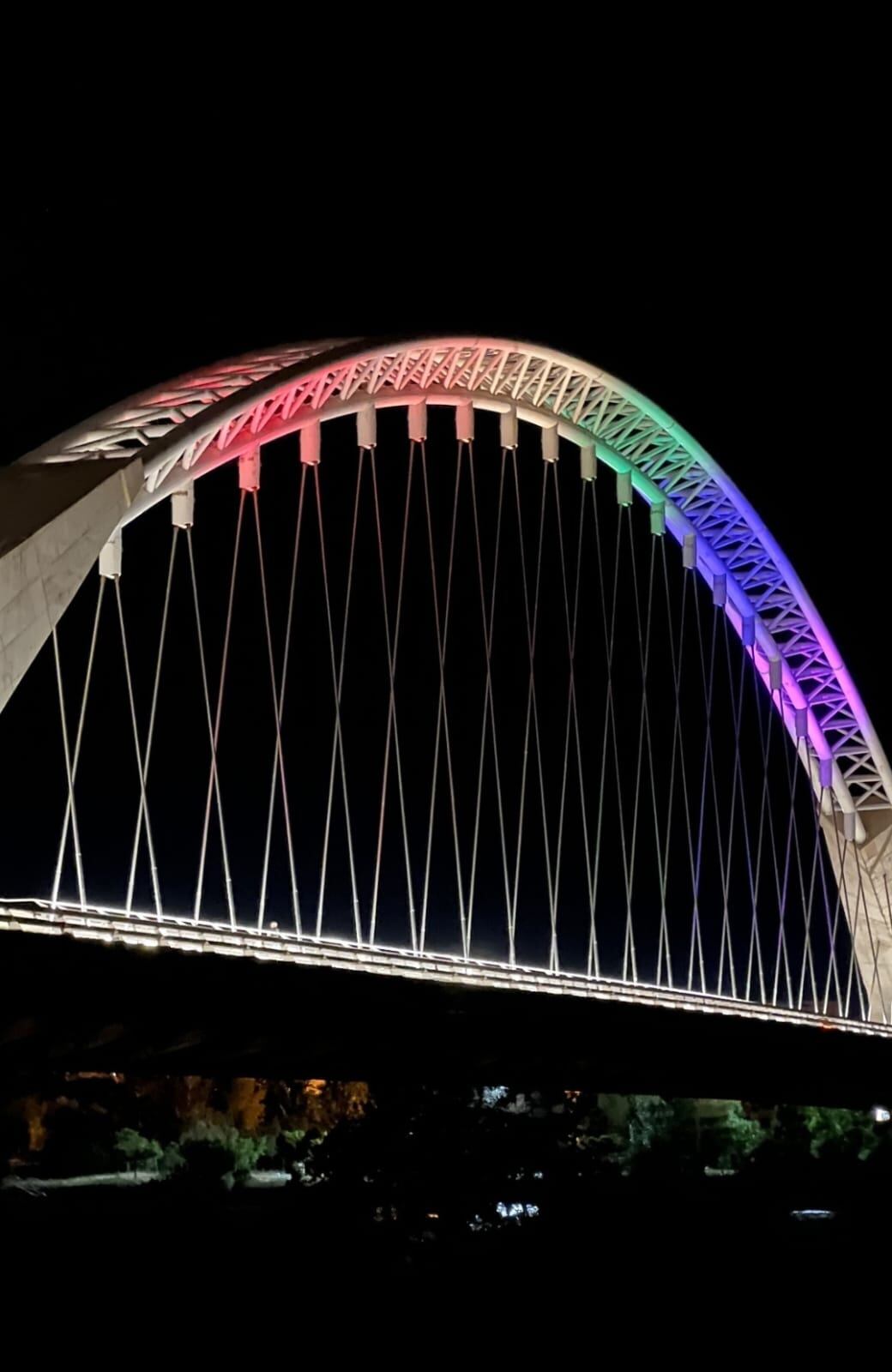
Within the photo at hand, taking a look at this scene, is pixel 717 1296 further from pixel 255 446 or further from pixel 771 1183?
pixel 771 1183

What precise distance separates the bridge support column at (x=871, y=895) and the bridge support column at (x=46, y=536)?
35.0 m

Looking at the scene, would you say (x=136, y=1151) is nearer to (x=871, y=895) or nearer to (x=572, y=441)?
(x=871, y=895)

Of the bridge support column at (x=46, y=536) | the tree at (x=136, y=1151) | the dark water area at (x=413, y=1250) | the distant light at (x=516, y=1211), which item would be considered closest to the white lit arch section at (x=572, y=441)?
the bridge support column at (x=46, y=536)

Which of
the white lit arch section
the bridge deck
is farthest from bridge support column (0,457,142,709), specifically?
the bridge deck

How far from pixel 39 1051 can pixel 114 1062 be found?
1546 millimetres

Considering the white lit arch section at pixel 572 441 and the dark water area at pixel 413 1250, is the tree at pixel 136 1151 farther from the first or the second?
the white lit arch section at pixel 572 441

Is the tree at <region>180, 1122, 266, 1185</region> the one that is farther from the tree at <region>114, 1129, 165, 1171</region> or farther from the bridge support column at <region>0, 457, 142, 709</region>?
the bridge support column at <region>0, 457, 142, 709</region>

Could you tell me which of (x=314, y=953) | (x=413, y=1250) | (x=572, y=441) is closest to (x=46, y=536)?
(x=314, y=953)

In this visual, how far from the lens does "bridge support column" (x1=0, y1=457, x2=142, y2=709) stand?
25234mm

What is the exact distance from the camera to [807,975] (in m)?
80.8

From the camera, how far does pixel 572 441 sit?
45.5 metres

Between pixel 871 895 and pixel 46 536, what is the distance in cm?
3935

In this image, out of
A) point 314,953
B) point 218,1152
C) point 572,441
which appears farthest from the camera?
point 218,1152

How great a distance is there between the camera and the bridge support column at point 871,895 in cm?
5872
